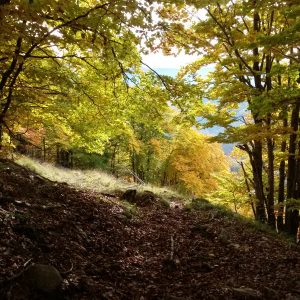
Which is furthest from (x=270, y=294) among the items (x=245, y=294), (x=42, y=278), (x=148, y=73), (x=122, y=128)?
(x=122, y=128)

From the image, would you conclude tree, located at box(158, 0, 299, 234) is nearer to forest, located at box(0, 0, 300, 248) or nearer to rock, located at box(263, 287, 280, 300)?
forest, located at box(0, 0, 300, 248)

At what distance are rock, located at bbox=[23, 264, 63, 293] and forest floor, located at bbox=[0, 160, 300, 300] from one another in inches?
2.8

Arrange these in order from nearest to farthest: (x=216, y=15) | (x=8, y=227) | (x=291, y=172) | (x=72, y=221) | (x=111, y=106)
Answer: (x=8, y=227), (x=72, y=221), (x=111, y=106), (x=216, y=15), (x=291, y=172)

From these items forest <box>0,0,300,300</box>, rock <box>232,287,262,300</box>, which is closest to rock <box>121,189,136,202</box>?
forest <box>0,0,300,300</box>

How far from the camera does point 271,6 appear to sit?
7.83 meters

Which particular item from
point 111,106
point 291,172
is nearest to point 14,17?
point 111,106

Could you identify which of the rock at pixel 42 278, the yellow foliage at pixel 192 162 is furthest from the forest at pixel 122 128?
the yellow foliage at pixel 192 162

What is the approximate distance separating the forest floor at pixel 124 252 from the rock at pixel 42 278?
0.07 meters

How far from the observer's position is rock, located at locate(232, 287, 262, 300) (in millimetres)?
5044

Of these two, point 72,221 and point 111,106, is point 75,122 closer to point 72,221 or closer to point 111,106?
point 111,106

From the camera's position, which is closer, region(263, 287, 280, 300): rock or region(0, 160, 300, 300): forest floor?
region(0, 160, 300, 300): forest floor

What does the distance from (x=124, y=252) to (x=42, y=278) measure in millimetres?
2586

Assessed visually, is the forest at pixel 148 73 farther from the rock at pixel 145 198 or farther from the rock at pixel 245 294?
the rock at pixel 245 294

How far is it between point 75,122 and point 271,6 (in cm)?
578
